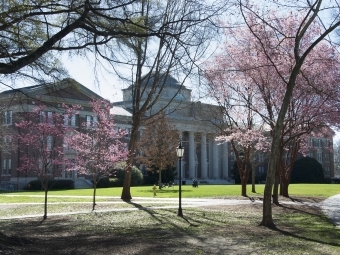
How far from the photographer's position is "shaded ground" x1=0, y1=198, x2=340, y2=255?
1067 centimetres

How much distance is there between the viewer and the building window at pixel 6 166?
54638 millimetres

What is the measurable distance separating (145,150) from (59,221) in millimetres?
31008

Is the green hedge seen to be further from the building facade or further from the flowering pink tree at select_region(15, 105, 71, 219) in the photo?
the flowering pink tree at select_region(15, 105, 71, 219)

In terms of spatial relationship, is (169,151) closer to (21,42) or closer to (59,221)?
(59,221)

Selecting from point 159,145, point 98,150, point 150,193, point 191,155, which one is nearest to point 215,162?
point 191,155

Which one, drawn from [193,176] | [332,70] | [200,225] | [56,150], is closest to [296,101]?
[332,70]

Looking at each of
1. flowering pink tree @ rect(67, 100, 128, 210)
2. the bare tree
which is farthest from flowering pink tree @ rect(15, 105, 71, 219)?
the bare tree

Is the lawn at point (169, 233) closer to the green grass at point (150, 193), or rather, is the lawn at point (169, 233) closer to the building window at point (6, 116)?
the green grass at point (150, 193)

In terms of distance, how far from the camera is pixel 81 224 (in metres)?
16.1

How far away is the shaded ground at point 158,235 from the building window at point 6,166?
38.0m

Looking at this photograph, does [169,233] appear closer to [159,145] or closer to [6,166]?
[159,145]

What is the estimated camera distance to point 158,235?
13.3 meters

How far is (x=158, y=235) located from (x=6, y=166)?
45.9 metres

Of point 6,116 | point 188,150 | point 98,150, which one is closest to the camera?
point 98,150
